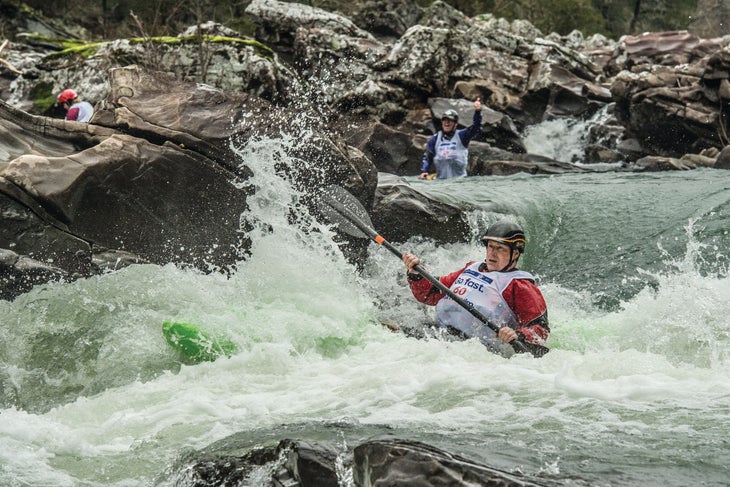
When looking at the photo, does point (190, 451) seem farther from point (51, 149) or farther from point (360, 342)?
point (51, 149)

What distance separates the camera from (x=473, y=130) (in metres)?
12.7

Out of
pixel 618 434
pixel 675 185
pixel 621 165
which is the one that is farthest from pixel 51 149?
pixel 621 165

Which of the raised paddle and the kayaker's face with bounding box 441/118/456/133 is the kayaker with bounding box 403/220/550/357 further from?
the kayaker's face with bounding box 441/118/456/133

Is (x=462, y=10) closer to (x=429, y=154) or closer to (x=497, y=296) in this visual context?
(x=429, y=154)

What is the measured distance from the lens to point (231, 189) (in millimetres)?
7168

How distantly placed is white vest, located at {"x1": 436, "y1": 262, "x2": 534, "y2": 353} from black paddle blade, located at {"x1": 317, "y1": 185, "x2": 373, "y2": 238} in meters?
1.28

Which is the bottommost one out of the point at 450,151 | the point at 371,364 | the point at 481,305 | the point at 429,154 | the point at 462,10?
the point at 429,154

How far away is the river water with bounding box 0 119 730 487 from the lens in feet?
11.7

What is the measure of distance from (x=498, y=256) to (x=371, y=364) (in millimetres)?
1440

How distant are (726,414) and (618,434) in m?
0.64

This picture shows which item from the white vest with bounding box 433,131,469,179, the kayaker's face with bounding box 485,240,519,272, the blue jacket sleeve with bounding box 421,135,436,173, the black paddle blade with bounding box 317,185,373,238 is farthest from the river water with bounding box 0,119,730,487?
the blue jacket sleeve with bounding box 421,135,436,173

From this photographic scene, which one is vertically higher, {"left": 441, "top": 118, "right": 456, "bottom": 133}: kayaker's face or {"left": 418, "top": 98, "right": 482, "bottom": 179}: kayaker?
{"left": 441, "top": 118, "right": 456, "bottom": 133}: kayaker's face

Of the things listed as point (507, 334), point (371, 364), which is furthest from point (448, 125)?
point (371, 364)

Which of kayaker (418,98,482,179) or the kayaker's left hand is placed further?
kayaker (418,98,482,179)
